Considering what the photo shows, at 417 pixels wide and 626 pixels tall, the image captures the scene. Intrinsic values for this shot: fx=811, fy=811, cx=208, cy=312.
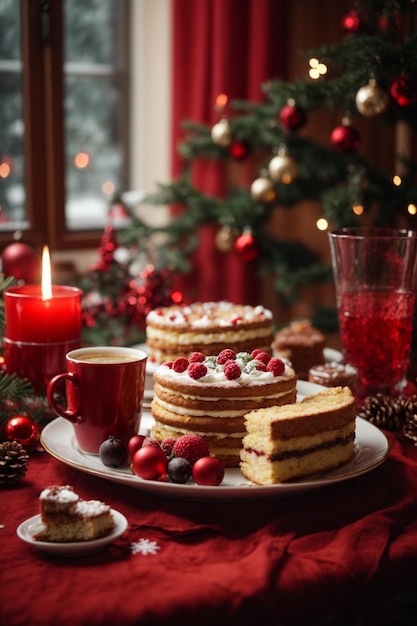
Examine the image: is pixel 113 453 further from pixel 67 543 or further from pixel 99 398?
pixel 67 543

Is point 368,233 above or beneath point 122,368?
above

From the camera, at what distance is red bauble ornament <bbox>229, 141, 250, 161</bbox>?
10.6 feet

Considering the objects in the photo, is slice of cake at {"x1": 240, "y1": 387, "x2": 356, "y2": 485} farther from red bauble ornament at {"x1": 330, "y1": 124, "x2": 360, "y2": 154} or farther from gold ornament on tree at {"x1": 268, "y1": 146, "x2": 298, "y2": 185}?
gold ornament on tree at {"x1": 268, "y1": 146, "x2": 298, "y2": 185}

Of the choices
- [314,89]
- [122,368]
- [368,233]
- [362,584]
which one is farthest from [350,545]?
→ [314,89]

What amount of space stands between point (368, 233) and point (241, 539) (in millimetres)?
956

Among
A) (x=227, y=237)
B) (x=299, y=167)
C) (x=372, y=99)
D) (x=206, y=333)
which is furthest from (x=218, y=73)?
(x=206, y=333)

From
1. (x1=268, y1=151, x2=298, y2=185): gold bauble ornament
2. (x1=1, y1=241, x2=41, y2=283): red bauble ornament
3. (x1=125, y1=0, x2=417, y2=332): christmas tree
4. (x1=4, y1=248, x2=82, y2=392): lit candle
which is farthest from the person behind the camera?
(x1=268, y1=151, x2=298, y2=185): gold bauble ornament

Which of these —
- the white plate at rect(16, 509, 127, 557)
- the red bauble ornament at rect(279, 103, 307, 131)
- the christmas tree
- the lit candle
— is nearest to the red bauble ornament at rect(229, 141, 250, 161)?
the christmas tree

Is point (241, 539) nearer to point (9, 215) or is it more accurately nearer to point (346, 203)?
point (346, 203)

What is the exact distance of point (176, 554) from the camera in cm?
114

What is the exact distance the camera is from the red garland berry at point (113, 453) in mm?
1352

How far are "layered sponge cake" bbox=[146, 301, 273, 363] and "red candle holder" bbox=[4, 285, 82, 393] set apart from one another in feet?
0.84

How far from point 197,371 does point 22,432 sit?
37 cm

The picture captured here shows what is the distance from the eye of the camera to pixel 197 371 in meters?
1.42
